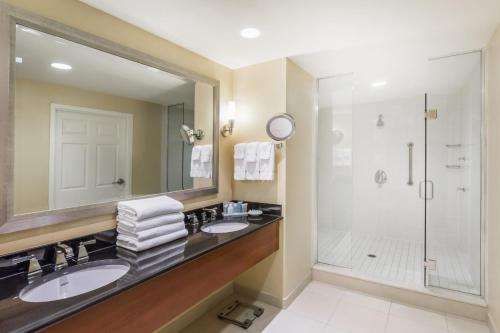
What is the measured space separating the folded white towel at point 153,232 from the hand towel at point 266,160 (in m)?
0.90

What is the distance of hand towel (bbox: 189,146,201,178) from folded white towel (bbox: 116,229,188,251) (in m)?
0.69

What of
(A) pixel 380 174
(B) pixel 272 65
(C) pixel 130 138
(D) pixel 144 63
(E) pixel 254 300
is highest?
(B) pixel 272 65

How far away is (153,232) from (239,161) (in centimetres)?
116

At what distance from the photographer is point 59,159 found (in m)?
1.50

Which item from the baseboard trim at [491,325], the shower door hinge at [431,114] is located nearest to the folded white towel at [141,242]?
the baseboard trim at [491,325]

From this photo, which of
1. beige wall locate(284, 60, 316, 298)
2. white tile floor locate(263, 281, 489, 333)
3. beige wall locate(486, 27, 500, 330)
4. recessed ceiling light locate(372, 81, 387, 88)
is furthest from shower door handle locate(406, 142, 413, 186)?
white tile floor locate(263, 281, 489, 333)

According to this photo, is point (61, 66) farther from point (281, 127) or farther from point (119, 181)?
point (281, 127)

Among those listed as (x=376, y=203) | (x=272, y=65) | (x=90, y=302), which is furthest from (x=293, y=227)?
(x=376, y=203)

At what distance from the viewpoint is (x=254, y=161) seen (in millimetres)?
2443

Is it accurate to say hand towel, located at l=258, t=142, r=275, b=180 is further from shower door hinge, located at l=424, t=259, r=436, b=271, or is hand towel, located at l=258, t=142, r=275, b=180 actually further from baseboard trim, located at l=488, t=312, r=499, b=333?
baseboard trim, located at l=488, t=312, r=499, b=333

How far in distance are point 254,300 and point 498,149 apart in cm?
237

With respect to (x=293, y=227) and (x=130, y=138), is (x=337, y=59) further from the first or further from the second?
(x=130, y=138)

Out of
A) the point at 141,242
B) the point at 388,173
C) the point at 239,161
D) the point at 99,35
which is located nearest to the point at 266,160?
the point at 239,161

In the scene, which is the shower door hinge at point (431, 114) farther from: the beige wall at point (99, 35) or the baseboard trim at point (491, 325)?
the beige wall at point (99, 35)
